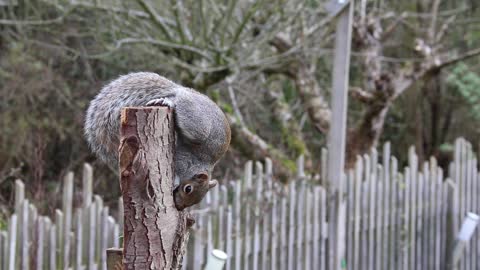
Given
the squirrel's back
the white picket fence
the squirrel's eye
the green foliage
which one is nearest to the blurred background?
the white picket fence

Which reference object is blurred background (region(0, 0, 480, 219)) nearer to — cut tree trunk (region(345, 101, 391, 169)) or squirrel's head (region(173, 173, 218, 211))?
cut tree trunk (region(345, 101, 391, 169))

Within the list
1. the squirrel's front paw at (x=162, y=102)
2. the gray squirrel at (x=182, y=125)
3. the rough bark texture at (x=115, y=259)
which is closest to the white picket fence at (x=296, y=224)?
the gray squirrel at (x=182, y=125)

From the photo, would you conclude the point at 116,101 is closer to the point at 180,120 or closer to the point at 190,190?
the point at 180,120

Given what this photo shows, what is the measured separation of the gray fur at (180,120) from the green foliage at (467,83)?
698cm

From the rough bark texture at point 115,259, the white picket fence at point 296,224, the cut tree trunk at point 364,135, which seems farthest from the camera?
the cut tree trunk at point 364,135

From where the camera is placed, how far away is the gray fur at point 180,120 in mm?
1737

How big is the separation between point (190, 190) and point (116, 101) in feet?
1.28

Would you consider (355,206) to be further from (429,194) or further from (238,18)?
(238,18)

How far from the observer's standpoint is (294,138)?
5852 mm

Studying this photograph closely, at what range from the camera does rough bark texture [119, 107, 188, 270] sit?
5.18 ft

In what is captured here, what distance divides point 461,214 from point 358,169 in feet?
4.86

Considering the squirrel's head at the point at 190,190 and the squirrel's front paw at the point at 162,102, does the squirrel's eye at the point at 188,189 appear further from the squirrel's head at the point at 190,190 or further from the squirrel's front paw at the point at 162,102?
the squirrel's front paw at the point at 162,102

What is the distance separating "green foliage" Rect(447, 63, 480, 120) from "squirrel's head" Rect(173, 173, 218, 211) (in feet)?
23.3

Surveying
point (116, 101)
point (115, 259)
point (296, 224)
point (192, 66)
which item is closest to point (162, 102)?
point (116, 101)
